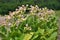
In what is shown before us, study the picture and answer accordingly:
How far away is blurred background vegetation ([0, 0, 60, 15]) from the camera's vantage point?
18625mm

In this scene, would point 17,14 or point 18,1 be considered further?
point 18,1

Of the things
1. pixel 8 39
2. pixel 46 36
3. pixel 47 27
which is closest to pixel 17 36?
pixel 8 39

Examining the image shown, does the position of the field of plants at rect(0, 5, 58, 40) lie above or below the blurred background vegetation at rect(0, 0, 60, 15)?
below

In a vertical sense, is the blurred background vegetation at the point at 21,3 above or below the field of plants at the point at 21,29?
above

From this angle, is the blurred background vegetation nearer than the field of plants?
No

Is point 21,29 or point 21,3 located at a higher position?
point 21,3

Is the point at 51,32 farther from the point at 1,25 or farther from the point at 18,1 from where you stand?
the point at 18,1

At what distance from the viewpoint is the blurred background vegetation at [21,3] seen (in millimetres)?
18625

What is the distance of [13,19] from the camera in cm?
657

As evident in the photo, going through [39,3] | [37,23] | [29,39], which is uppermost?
[39,3]

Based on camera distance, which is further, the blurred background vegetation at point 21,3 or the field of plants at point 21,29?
the blurred background vegetation at point 21,3

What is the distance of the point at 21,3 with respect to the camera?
1894cm

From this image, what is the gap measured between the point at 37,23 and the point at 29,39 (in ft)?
4.23

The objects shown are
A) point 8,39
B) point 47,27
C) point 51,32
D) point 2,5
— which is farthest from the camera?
point 2,5
